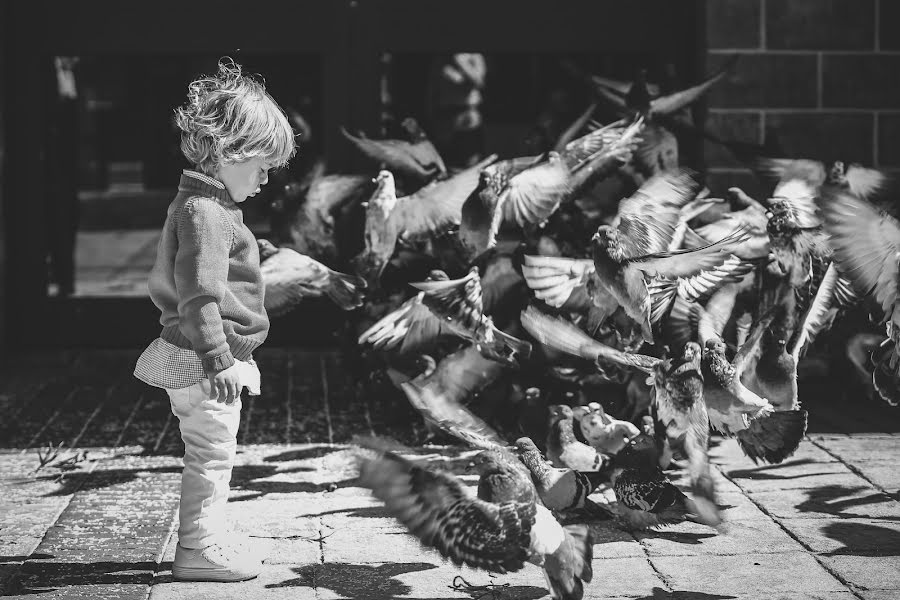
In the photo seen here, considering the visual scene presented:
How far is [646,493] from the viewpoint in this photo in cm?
411

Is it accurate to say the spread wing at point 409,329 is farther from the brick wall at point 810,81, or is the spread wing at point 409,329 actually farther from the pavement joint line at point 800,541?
the brick wall at point 810,81

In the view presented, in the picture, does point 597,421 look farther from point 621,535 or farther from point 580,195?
point 580,195

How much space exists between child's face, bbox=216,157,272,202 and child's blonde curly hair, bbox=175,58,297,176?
26 mm

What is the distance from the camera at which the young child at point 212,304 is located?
11.8 ft

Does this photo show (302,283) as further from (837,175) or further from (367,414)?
(837,175)

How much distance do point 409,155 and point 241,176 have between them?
6.58ft

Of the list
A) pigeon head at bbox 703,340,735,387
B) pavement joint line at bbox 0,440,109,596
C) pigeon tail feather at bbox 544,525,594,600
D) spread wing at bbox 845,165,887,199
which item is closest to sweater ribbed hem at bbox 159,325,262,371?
pavement joint line at bbox 0,440,109,596

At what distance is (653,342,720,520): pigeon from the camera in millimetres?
4234

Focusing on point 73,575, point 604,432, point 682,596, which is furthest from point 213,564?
point 604,432

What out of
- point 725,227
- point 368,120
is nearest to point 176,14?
point 368,120

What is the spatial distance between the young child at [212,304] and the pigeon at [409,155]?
5.94 ft

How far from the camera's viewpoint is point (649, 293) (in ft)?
15.1

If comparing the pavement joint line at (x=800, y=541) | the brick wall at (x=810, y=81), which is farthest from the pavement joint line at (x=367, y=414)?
the brick wall at (x=810, y=81)

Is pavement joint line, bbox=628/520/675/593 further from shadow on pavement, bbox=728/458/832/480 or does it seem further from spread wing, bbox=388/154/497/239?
spread wing, bbox=388/154/497/239
